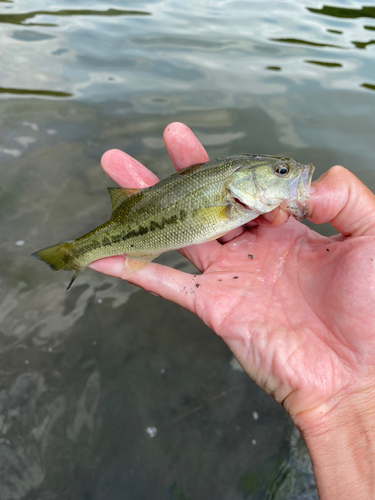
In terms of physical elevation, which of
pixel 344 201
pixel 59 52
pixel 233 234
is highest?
pixel 59 52

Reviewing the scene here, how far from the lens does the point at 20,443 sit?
3590 mm

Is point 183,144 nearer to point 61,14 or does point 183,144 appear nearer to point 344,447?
point 344,447

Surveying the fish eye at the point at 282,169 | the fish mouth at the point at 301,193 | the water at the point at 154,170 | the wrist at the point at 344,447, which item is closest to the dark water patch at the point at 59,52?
the water at the point at 154,170

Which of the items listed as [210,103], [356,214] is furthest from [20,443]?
[210,103]

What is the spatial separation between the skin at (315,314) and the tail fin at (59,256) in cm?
82

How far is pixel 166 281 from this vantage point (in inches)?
142

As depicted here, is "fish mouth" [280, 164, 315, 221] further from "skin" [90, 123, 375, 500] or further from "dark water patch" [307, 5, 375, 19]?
"dark water patch" [307, 5, 375, 19]

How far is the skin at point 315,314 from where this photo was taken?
2.73 meters

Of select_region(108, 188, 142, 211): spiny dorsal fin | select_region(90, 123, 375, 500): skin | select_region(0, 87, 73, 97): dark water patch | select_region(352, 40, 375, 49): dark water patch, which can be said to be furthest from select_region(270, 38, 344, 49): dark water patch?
select_region(108, 188, 142, 211): spiny dorsal fin

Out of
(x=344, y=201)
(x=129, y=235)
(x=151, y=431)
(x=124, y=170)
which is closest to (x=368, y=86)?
(x=344, y=201)

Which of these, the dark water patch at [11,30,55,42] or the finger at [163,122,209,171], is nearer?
the finger at [163,122,209,171]

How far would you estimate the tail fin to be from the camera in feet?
12.6

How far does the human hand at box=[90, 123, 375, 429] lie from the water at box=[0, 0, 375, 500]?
1.12 meters

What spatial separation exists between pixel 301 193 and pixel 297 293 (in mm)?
1003
